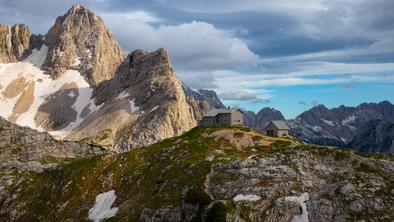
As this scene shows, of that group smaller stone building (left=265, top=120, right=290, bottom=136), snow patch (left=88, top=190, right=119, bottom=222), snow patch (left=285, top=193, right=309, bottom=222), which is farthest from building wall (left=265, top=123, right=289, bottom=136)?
snow patch (left=285, top=193, right=309, bottom=222)

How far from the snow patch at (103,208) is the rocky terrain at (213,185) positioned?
256 millimetres

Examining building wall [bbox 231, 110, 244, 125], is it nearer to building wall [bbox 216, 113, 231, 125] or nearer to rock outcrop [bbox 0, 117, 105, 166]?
building wall [bbox 216, 113, 231, 125]

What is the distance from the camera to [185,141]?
338 feet

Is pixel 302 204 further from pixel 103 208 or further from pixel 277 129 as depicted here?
pixel 277 129

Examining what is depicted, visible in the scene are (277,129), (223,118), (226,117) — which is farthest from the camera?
(223,118)

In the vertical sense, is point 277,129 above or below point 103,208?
above

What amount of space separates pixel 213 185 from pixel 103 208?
24.9m

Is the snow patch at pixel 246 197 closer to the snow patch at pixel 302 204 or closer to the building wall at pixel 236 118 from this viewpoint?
the snow patch at pixel 302 204

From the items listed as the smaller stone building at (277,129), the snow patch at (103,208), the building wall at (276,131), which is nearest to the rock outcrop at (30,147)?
the snow patch at (103,208)

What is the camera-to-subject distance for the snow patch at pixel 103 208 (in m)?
84.3

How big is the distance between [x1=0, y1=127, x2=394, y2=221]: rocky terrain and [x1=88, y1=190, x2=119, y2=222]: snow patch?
0.26 metres

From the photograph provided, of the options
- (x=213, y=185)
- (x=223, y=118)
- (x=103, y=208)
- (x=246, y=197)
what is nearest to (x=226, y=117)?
(x=223, y=118)

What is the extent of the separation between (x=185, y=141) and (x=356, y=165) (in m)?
40.6

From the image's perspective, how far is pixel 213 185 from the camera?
253 feet
